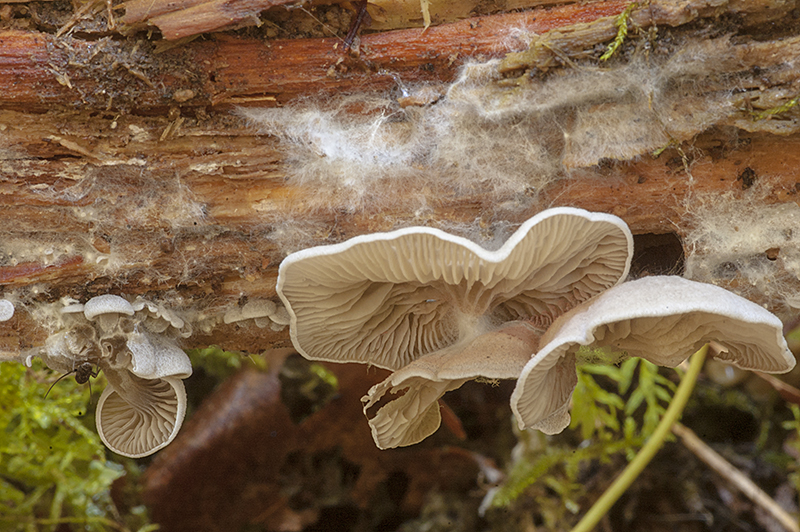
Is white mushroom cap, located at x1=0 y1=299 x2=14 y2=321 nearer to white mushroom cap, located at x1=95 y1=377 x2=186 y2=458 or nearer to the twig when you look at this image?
white mushroom cap, located at x1=95 y1=377 x2=186 y2=458

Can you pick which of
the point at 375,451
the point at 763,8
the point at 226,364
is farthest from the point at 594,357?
the point at 226,364

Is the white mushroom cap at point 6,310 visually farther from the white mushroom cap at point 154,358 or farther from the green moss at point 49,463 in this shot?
the green moss at point 49,463

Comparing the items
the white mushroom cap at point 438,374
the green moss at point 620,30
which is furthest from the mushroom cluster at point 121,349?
the green moss at point 620,30

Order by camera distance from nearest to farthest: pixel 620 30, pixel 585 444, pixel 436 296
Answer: pixel 620 30, pixel 436 296, pixel 585 444

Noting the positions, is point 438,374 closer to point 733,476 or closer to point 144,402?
point 144,402

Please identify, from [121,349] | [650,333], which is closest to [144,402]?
[121,349]

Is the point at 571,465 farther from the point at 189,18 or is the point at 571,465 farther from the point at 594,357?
the point at 189,18

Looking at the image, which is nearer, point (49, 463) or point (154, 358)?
point (154, 358)
